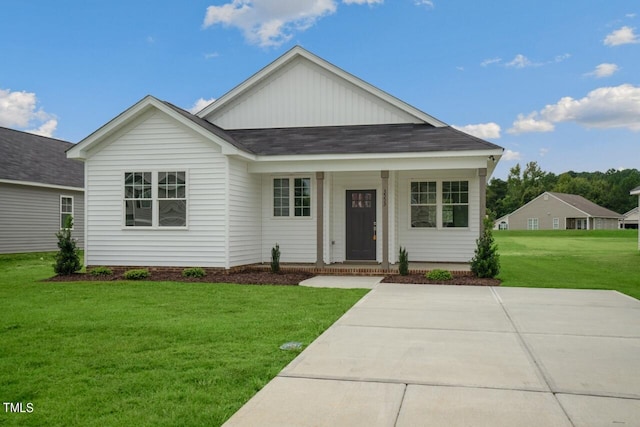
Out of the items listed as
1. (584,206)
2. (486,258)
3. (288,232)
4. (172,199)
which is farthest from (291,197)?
(584,206)

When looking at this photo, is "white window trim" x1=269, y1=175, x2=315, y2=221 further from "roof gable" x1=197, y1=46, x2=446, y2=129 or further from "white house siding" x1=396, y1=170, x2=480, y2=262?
"white house siding" x1=396, y1=170, x2=480, y2=262

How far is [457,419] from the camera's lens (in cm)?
369

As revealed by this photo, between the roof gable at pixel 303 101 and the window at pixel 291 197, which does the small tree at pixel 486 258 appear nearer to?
the roof gable at pixel 303 101

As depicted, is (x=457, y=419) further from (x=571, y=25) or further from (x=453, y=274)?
(x=571, y=25)

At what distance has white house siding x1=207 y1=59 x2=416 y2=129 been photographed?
1592 cm

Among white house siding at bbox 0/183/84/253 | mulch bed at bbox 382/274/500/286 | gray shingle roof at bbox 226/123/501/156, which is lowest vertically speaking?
mulch bed at bbox 382/274/500/286

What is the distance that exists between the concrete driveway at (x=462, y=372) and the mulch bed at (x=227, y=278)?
13.9 feet

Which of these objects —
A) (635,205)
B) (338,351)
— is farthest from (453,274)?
(635,205)

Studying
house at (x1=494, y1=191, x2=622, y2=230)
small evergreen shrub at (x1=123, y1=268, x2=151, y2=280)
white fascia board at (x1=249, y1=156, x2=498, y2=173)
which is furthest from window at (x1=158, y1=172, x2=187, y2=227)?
house at (x1=494, y1=191, x2=622, y2=230)

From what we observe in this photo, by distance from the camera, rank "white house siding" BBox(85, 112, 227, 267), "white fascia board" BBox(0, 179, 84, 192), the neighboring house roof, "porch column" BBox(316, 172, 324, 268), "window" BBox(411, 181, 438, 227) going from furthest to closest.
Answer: the neighboring house roof → "white fascia board" BBox(0, 179, 84, 192) → "window" BBox(411, 181, 438, 227) → "porch column" BBox(316, 172, 324, 268) → "white house siding" BBox(85, 112, 227, 267)

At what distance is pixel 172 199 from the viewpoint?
44.4 feet

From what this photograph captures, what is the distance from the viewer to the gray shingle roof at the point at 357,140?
1351 cm

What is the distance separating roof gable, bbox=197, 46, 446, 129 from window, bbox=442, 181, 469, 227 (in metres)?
2.08

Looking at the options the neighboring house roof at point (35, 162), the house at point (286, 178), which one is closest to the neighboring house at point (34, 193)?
the neighboring house roof at point (35, 162)
